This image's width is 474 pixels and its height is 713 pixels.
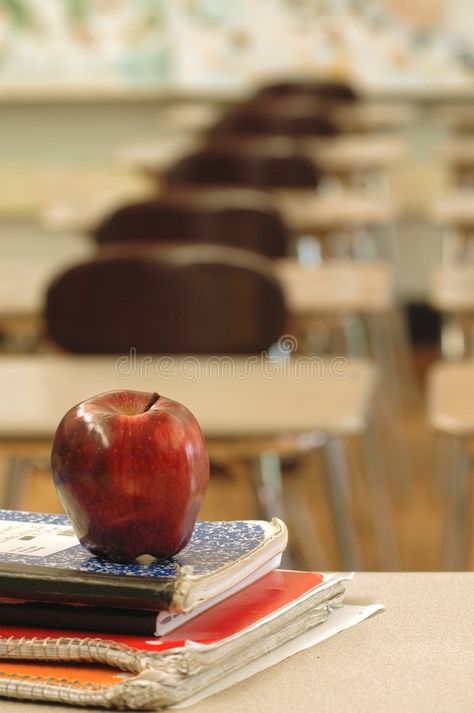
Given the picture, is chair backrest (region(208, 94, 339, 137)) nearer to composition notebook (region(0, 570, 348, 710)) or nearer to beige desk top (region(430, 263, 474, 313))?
beige desk top (region(430, 263, 474, 313))

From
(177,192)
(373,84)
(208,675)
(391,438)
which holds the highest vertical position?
(373,84)

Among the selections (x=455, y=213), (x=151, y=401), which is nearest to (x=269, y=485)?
(x=455, y=213)

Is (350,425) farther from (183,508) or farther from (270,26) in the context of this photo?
(270,26)

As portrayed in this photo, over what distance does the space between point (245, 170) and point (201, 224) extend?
1.45 metres

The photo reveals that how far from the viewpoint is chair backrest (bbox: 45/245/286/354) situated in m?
2.77

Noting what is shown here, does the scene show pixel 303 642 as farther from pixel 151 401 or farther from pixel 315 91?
pixel 315 91

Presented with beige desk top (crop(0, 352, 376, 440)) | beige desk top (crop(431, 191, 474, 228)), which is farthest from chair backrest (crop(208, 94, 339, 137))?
beige desk top (crop(0, 352, 376, 440))

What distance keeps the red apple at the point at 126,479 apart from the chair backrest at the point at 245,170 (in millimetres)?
4179

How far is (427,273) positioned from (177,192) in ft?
12.6

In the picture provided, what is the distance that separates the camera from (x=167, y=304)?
9.09ft

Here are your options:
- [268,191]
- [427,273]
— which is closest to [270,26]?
[427,273]

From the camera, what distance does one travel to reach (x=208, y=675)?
0.82 metres

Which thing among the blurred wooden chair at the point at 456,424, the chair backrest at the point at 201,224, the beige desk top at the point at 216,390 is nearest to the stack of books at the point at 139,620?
the beige desk top at the point at 216,390

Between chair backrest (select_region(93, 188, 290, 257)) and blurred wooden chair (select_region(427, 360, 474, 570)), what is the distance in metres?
1.23
